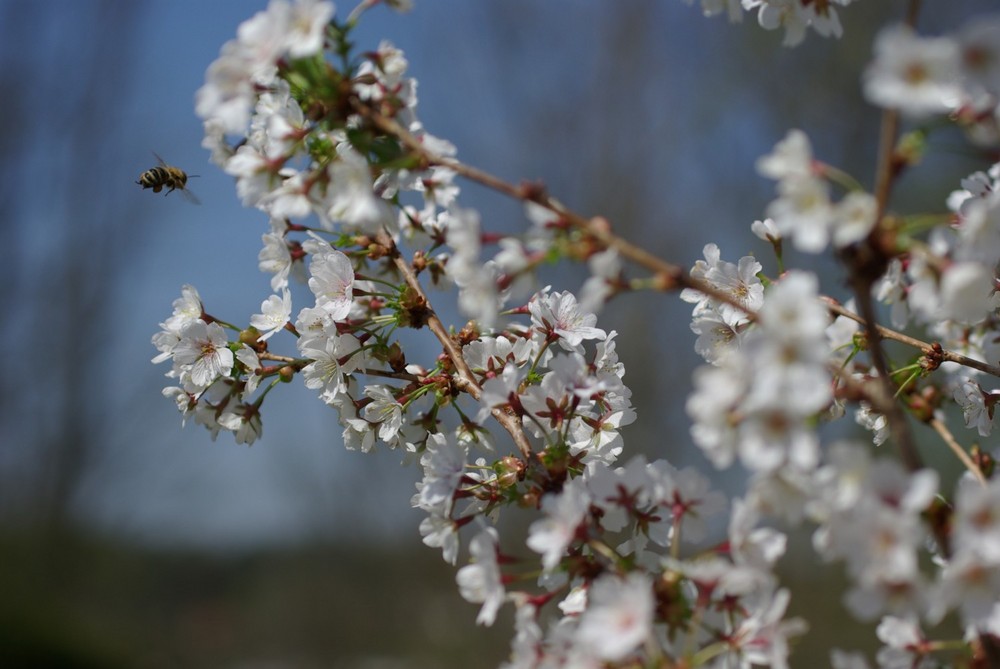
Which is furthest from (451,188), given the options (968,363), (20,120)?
(20,120)

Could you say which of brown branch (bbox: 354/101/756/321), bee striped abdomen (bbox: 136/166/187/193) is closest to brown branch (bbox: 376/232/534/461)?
brown branch (bbox: 354/101/756/321)

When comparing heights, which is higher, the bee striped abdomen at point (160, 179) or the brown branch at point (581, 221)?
the bee striped abdomen at point (160, 179)

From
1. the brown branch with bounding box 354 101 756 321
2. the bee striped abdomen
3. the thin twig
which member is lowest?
the thin twig

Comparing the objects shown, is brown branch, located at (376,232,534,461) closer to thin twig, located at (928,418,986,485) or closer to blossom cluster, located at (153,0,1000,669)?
blossom cluster, located at (153,0,1000,669)

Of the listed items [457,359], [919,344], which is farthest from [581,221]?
[919,344]

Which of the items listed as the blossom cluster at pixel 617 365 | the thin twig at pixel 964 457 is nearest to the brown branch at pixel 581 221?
the blossom cluster at pixel 617 365

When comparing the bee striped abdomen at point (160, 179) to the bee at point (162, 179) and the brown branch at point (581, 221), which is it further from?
the brown branch at point (581, 221)

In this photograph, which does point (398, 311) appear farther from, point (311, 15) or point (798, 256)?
point (798, 256)

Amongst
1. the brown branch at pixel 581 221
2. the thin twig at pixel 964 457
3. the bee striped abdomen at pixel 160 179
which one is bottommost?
the thin twig at pixel 964 457
